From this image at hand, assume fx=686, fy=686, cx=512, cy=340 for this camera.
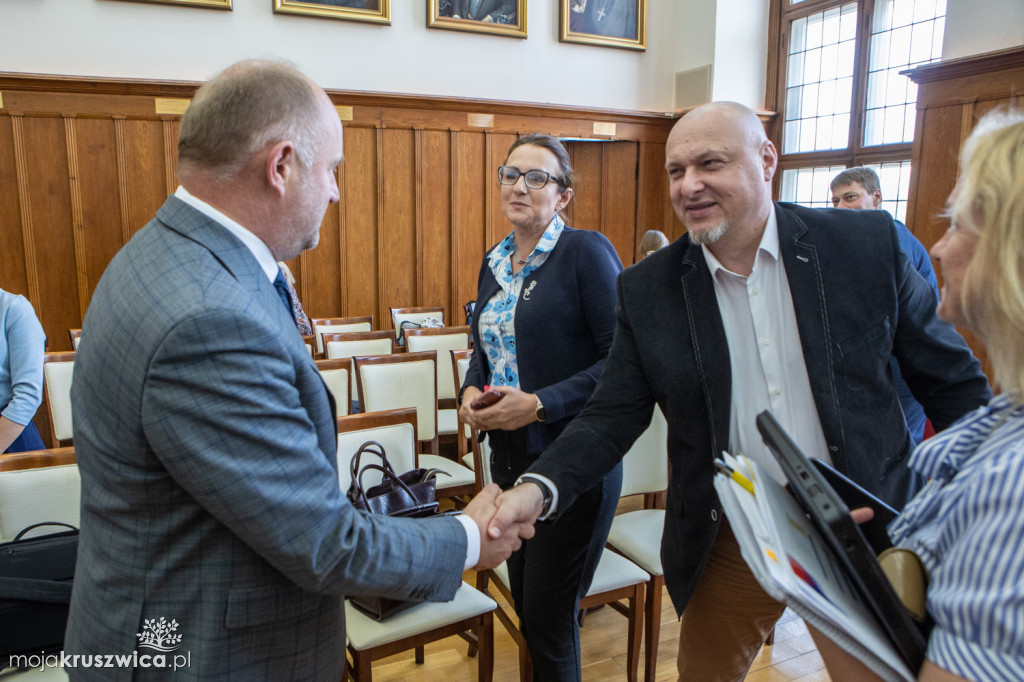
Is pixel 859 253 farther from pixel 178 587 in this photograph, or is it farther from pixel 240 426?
pixel 178 587

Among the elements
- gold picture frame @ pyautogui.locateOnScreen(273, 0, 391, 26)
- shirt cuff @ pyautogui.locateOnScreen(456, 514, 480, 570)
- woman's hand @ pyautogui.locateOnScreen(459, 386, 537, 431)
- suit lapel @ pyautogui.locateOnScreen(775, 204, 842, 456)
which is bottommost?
shirt cuff @ pyautogui.locateOnScreen(456, 514, 480, 570)

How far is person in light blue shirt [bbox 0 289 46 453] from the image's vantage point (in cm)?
277

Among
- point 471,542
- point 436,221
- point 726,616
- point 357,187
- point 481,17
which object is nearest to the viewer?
point 471,542

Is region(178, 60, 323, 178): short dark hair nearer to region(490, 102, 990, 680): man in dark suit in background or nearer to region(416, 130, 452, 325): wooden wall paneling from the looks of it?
region(490, 102, 990, 680): man in dark suit in background

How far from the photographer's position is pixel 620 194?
9344 millimetres

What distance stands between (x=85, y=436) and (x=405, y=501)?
3.94 feet

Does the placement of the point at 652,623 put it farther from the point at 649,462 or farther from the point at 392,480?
the point at 392,480

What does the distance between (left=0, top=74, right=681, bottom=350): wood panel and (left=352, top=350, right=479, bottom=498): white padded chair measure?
14.3ft

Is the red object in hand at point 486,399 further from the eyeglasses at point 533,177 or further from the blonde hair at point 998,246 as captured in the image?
the blonde hair at point 998,246

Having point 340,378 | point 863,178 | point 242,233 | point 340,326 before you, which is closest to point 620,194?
point 340,326

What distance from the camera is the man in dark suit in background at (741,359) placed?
4.95ft

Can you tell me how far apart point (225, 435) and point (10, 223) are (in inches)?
295

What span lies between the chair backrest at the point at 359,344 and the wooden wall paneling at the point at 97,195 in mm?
3578

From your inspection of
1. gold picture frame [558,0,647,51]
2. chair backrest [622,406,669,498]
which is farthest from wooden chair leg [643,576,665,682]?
gold picture frame [558,0,647,51]
